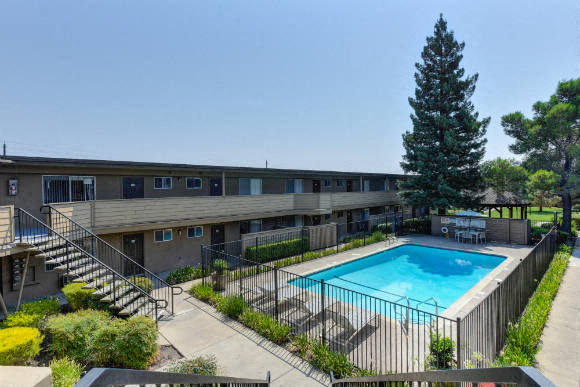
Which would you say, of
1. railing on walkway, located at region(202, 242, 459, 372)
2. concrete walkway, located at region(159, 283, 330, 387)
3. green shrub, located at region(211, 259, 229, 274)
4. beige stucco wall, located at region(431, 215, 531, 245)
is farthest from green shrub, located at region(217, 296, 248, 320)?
beige stucco wall, located at region(431, 215, 531, 245)

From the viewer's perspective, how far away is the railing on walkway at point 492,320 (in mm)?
5922

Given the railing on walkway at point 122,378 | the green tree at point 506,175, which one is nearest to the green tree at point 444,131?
the green tree at point 506,175

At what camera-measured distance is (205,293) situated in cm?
1116

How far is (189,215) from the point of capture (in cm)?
1469

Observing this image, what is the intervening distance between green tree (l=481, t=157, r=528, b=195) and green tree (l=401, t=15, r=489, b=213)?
1.01 m

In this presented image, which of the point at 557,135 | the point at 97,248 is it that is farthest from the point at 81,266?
the point at 557,135

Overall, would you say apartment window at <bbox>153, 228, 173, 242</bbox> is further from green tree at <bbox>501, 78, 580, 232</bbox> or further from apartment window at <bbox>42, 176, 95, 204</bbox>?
green tree at <bbox>501, 78, 580, 232</bbox>

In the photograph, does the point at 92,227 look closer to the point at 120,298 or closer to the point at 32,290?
the point at 32,290

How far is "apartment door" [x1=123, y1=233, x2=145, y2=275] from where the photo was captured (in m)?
13.7

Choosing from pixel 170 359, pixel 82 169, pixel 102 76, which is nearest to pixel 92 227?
pixel 82 169

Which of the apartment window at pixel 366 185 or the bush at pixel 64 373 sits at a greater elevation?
the apartment window at pixel 366 185

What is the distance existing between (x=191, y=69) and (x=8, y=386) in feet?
53.6

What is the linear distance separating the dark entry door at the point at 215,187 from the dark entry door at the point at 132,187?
391 centimetres

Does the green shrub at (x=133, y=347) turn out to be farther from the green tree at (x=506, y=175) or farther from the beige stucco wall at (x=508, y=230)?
the green tree at (x=506, y=175)
